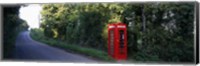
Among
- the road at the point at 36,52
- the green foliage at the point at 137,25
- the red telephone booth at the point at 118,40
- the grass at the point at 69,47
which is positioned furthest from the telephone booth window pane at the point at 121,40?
the road at the point at 36,52

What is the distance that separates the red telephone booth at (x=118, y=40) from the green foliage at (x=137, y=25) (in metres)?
0.11

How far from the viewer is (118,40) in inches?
439

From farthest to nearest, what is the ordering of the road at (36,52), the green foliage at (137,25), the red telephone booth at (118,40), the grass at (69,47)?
the road at (36,52)
the grass at (69,47)
the red telephone booth at (118,40)
the green foliage at (137,25)

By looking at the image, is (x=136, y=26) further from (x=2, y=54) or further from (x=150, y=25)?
(x=2, y=54)

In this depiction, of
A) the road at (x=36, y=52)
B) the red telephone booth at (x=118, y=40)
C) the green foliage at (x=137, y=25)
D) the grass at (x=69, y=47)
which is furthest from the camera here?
the road at (x=36, y=52)

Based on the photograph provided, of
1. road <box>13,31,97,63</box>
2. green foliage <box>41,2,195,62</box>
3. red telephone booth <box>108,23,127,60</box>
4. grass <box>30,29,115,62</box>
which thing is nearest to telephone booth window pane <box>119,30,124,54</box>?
red telephone booth <box>108,23,127,60</box>

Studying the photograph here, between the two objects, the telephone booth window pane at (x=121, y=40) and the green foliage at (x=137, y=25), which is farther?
the telephone booth window pane at (x=121, y=40)

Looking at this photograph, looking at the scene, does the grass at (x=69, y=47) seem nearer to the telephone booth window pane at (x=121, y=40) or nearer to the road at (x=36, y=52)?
the road at (x=36, y=52)

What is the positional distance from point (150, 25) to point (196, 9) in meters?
1.10

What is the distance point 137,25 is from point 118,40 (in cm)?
55

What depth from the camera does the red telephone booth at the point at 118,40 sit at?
36.5 feet

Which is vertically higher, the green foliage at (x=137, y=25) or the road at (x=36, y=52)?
the green foliage at (x=137, y=25)

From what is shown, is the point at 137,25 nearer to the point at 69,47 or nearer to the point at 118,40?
the point at 118,40

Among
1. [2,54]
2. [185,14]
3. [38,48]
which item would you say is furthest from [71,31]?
[185,14]
